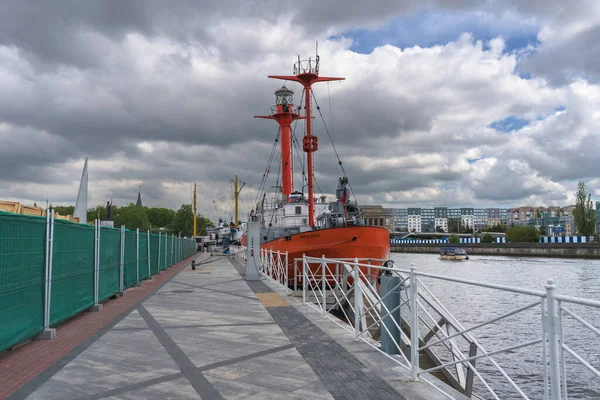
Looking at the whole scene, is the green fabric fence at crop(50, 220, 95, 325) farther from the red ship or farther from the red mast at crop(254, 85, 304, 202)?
the red mast at crop(254, 85, 304, 202)

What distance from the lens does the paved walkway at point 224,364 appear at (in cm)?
447

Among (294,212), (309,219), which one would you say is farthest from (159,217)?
(309,219)

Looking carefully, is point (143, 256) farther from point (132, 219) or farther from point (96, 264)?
point (132, 219)

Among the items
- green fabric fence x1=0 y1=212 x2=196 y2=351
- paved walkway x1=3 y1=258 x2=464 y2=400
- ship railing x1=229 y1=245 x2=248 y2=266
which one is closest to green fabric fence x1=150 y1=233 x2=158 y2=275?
ship railing x1=229 y1=245 x2=248 y2=266

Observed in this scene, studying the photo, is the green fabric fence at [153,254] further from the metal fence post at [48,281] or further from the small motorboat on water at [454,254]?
the small motorboat on water at [454,254]

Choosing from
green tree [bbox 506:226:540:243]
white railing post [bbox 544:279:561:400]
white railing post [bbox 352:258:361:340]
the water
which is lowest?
the water

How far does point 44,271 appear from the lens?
708 cm

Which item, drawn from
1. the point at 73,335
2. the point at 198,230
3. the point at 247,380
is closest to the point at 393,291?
the point at 247,380

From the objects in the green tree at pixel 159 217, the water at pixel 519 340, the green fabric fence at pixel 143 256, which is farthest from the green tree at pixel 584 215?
the green tree at pixel 159 217

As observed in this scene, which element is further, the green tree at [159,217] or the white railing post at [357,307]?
the green tree at [159,217]

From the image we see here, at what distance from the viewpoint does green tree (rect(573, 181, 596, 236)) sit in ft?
242

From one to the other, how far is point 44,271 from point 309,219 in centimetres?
1617

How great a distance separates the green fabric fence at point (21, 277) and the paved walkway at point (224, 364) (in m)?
0.90

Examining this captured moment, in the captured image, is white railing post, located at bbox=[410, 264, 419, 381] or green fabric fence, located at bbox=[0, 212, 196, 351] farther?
green fabric fence, located at bbox=[0, 212, 196, 351]
